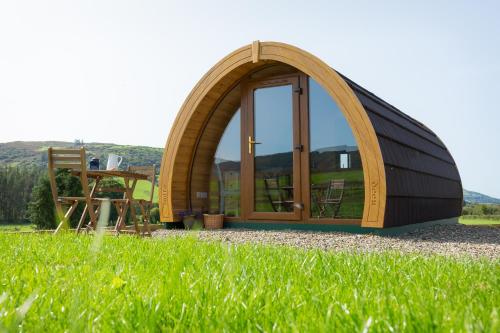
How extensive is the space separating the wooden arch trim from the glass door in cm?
57

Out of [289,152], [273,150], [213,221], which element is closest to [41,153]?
[213,221]

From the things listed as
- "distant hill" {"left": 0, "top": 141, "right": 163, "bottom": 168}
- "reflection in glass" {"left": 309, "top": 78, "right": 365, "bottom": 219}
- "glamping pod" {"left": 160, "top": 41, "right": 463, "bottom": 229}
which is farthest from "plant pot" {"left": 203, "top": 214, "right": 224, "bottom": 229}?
"distant hill" {"left": 0, "top": 141, "right": 163, "bottom": 168}

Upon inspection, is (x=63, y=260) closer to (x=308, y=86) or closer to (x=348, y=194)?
(x=348, y=194)

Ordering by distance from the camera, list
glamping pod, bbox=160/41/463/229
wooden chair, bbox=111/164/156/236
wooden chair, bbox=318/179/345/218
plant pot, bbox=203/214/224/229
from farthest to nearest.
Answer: plant pot, bbox=203/214/224/229 → wooden chair, bbox=318/179/345/218 → glamping pod, bbox=160/41/463/229 → wooden chair, bbox=111/164/156/236

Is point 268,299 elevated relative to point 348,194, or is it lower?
lower

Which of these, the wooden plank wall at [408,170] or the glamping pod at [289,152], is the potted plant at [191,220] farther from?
the wooden plank wall at [408,170]

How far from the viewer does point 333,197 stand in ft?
24.5

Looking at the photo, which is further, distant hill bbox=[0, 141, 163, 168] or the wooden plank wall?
distant hill bbox=[0, 141, 163, 168]

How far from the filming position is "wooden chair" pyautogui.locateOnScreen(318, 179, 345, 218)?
291 inches

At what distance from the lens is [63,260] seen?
3.06 meters

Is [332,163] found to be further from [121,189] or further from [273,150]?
[121,189]

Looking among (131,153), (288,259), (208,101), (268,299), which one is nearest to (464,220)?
(208,101)

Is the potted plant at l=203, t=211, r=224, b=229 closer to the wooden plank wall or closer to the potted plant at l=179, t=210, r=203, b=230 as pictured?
the potted plant at l=179, t=210, r=203, b=230

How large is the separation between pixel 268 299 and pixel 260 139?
6691 millimetres
